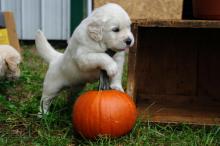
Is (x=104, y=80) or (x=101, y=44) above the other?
(x=101, y=44)

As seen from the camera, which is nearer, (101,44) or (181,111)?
(101,44)

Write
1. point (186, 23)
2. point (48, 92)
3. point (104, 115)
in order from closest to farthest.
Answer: point (104, 115), point (186, 23), point (48, 92)

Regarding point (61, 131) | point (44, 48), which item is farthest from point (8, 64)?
point (61, 131)

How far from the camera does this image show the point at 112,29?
297 centimetres

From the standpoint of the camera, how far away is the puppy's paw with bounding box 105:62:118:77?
2.90 m

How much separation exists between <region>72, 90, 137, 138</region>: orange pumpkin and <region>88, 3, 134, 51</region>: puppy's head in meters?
0.30

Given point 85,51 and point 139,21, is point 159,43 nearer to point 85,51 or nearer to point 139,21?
point 139,21

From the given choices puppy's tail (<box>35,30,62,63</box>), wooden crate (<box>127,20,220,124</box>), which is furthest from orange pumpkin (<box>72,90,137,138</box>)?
wooden crate (<box>127,20,220,124</box>)

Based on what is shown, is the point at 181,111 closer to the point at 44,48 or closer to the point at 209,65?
the point at 209,65

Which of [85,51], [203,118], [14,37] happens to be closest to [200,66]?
[203,118]

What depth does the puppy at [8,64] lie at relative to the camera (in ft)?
13.4

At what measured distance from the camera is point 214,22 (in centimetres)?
314

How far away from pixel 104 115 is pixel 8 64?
147cm

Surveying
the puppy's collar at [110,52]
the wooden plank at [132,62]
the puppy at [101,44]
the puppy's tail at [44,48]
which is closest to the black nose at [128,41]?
the puppy at [101,44]
